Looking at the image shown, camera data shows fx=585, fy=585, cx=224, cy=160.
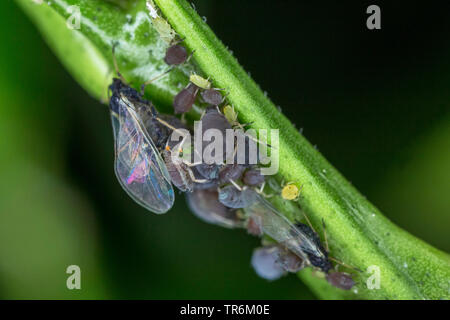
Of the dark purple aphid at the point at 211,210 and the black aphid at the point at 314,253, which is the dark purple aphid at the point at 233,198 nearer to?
the dark purple aphid at the point at 211,210

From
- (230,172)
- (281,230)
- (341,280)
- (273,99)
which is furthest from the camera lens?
(273,99)

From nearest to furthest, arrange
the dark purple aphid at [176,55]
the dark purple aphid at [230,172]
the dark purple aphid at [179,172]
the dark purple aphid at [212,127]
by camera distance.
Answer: the dark purple aphid at [176,55] → the dark purple aphid at [212,127] → the dark purple aphid at [230,172] → the dark purple aphid at [179,172]

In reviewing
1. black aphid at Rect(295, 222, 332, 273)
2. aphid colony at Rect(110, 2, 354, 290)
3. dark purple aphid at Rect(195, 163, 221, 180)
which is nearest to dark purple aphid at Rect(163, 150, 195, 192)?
aphid colony at Rect(110, 2, 354, 290)

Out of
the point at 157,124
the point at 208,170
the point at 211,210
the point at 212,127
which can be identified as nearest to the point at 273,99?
the point at 212,127

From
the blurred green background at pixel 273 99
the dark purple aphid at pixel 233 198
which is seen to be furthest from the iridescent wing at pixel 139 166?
the dark purple aphid at pixel 233 198

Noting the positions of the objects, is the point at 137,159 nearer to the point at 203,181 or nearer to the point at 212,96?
the point at 203,181

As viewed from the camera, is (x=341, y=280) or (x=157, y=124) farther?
(x=157, y=124)

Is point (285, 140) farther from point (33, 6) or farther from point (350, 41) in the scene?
point (33, 6)
